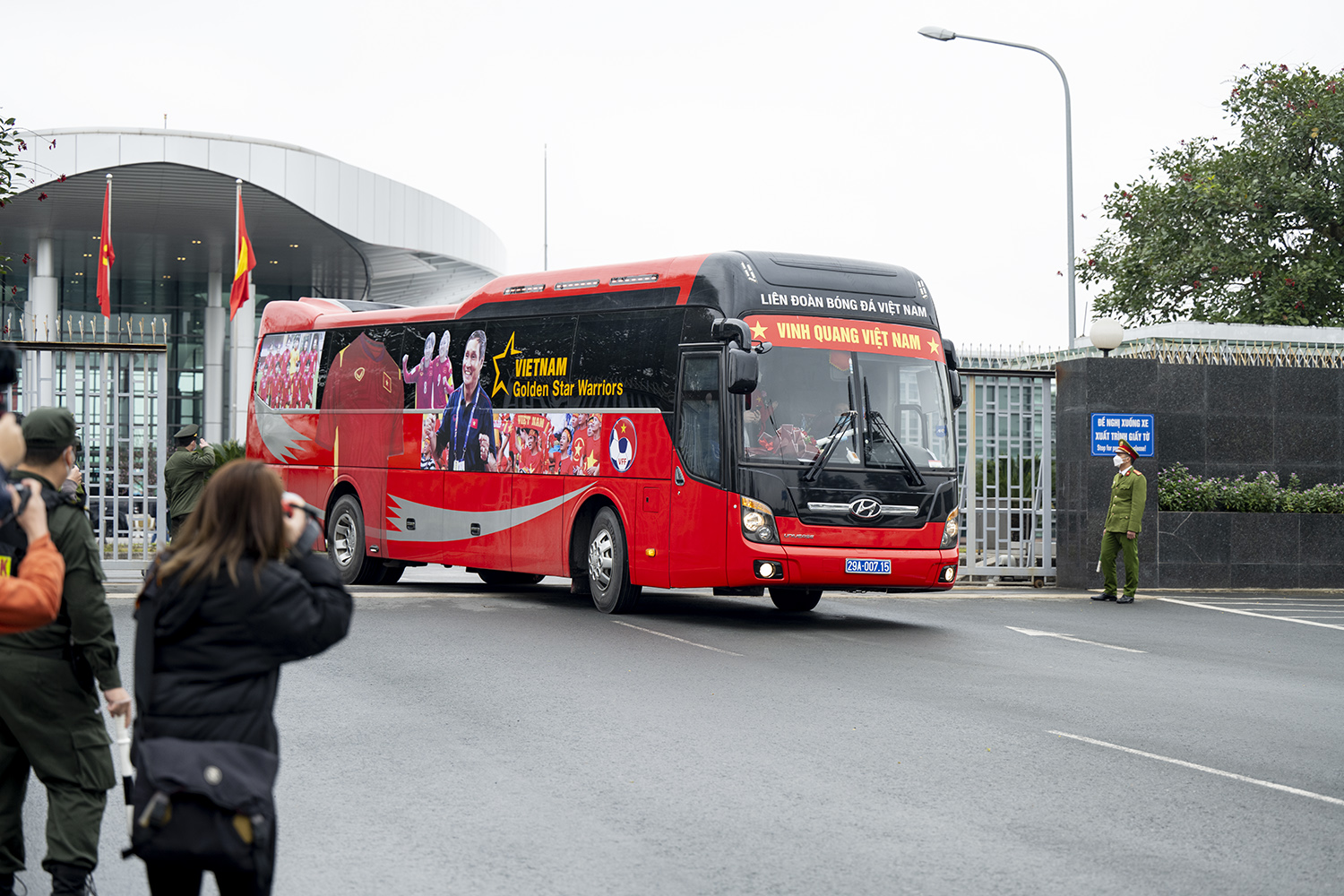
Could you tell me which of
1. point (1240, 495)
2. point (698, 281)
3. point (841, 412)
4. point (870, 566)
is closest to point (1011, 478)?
point (1240, 495)

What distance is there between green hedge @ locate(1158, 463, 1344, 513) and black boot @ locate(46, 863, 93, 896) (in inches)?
671

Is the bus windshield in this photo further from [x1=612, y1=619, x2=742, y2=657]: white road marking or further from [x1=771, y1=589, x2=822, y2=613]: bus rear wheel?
[x1=771, y1=589, x2=822, y2=613]: bus rear wheel

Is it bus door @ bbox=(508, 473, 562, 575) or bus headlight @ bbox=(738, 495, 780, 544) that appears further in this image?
bus door @ bbox=(508, 473, 562, 575)

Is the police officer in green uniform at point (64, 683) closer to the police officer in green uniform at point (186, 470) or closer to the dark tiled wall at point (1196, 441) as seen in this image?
the police officer in green uniform at point (186, 470)

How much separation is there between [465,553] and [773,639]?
471 centimetres

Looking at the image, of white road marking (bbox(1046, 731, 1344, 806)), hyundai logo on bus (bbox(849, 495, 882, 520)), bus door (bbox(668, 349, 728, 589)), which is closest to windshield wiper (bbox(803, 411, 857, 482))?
hyundai logo on bus (bbox(849, 495, 882, 520))

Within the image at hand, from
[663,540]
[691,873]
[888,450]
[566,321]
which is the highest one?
[566,321]

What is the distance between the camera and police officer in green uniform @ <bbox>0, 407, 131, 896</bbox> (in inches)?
181

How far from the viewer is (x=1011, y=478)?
20.0 m

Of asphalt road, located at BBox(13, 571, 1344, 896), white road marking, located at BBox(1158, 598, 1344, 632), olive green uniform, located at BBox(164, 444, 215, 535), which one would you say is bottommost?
white road marking, located at BBox(1158, 598, 1344, 632)

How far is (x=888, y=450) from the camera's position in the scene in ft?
44.5

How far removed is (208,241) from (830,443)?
1434 inches

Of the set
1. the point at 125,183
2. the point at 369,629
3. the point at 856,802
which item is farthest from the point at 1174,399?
the point at 125,183

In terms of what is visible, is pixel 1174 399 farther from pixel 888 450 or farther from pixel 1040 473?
pixel 888 450
